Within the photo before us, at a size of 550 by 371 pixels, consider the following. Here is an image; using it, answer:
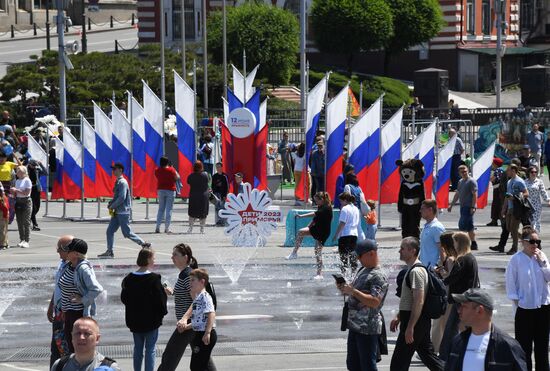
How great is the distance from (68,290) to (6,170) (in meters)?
12.4

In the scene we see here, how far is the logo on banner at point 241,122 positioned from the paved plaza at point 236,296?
1.88 m

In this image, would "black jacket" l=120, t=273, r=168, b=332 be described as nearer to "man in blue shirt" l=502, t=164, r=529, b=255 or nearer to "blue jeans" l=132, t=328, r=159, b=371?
"blue jeans" l=132, t=328, r=159, b=371

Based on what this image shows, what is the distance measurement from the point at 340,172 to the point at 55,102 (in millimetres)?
20782

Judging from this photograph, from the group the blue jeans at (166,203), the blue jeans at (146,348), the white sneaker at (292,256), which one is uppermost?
the blue jeans at (146,348)

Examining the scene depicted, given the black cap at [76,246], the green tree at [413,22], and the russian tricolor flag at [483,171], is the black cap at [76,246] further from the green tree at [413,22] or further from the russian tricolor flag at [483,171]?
the green tree at [413,22]

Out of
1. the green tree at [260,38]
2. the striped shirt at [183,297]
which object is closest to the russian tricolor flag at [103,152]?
the striped shirt at [183,297]

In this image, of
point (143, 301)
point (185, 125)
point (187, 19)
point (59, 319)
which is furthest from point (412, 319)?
point (187, 19)

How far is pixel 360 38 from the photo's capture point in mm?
62125

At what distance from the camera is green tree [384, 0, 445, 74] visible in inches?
2506

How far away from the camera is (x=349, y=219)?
18.9 m

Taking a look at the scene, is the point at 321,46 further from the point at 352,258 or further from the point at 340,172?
the point at 352,258

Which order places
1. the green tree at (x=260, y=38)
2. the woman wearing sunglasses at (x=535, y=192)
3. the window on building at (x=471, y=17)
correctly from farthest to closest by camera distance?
the window on building at (x=471, y=17), the green tree at (x=260, y=38), the woman wearing sunglasses at (x=535, y=192)

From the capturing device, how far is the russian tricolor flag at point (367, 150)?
26047 mm

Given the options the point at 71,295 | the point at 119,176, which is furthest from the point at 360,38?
the point at 71,295
